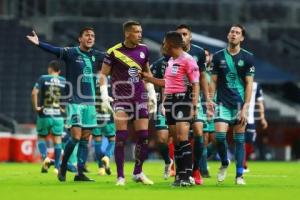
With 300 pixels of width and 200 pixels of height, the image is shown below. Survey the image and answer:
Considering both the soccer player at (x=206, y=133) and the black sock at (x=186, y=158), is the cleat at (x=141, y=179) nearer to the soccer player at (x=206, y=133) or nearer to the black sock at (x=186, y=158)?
the black sock at (x=186, y=158)

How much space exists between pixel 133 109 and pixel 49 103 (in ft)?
21.4

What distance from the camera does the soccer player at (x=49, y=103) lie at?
60.7ft

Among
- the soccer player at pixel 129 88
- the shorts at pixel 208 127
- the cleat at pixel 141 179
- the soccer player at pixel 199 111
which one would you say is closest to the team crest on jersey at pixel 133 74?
the soccer player at pixel 129 88

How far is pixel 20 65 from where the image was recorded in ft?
106

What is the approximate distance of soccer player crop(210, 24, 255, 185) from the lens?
13.4 meters

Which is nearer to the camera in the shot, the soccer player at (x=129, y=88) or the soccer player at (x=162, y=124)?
the soccer player at (x=129, y=88)

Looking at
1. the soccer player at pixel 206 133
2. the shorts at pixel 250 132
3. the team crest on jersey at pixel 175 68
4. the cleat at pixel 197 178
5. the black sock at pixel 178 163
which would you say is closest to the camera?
the black sock at pixel 178 163

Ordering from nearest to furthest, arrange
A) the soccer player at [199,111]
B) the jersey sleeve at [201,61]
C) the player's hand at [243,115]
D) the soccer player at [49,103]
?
1. the soccer player at [199,111]
2. the player's hand at [243,115]
3. the jersey sleeve at [201,61]
4. the soccer player at [49,103]

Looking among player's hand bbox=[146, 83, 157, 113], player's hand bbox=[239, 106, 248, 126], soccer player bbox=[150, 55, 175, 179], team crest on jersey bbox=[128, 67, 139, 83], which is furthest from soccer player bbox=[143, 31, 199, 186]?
soccer player bbox=[150, 55, 175, 179]

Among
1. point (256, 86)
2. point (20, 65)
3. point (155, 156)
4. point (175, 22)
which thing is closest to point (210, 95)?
point (256, 86)

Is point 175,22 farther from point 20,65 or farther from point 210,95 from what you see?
point 210,95

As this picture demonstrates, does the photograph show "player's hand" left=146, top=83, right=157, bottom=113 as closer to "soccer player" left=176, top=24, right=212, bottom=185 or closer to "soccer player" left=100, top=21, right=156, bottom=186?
"soccer player" left=100, top=21, right=156, bottom=186

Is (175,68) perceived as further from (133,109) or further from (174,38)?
(133,109)

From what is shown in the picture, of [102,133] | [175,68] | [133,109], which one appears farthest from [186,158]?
[102,133]
